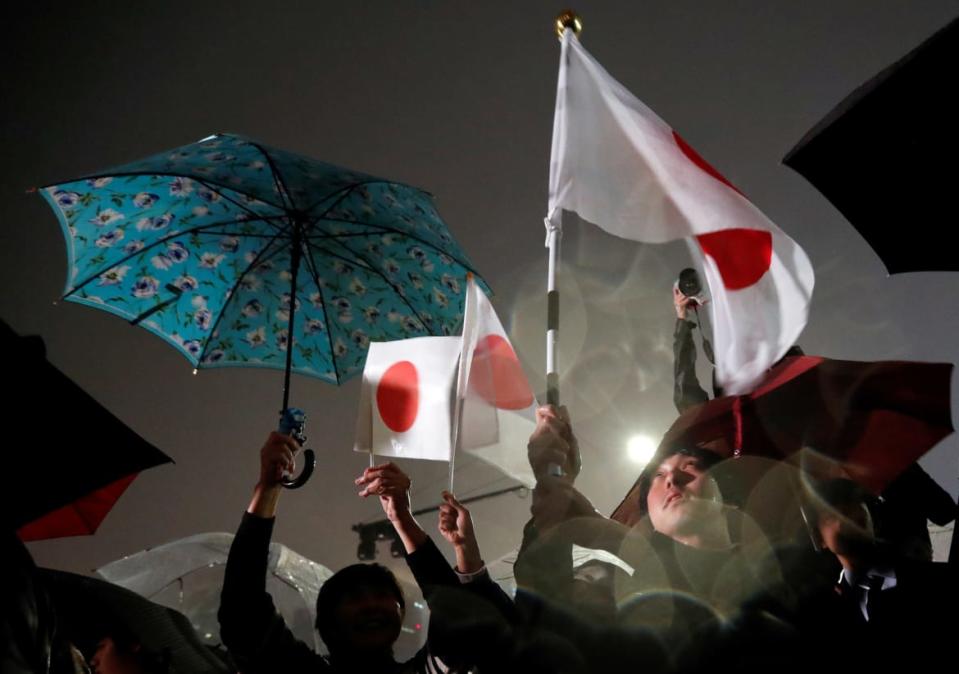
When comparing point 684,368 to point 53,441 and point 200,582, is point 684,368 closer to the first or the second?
point 53,441

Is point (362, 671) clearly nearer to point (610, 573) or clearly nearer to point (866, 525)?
point (610, 573)

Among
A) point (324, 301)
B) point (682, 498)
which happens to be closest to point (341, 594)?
point (682, 498)

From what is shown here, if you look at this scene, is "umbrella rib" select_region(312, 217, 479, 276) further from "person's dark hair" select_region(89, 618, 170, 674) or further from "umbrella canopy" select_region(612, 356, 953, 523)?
"person's dark hair" select_region(89, 618, 170, 674)

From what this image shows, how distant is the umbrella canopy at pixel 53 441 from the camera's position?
1.97 m

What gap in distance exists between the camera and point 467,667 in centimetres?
249

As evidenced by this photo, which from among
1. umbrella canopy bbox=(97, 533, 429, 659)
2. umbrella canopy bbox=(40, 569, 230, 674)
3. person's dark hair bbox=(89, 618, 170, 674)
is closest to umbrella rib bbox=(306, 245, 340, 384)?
umbrella canopy bbox=(40, 569, 230, 674)

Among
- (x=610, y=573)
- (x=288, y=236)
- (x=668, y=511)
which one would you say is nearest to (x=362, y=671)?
(x=610, y=573)

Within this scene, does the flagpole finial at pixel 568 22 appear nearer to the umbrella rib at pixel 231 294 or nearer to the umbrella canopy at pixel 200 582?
the umbrella rib at pixel 231 294

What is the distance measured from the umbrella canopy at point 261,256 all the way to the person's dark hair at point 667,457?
2.25m

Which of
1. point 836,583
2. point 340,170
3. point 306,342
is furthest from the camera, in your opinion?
point 306,342

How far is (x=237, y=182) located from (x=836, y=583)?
3562 mm

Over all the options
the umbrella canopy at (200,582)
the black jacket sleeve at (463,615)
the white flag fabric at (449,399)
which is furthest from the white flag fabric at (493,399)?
Result: the umbrella canopy at (200,582)

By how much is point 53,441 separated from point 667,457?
2.04 meters

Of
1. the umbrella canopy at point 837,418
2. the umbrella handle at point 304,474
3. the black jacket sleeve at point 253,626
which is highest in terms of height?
the umbrella canopy at point 837,418
